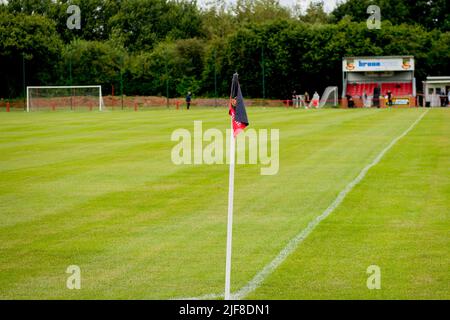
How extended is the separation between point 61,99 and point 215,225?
5848cm

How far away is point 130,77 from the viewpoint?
83.5 m

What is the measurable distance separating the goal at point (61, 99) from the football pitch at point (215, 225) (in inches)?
1743

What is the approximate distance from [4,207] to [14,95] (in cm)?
6434

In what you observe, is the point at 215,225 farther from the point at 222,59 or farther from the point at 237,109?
the point at 222,59

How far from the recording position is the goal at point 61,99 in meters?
70.8

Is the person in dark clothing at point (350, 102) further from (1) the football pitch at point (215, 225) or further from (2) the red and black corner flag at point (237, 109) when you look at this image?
(2) the red and black corner flag at point (237, 109)

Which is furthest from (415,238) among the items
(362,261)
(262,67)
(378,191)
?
(262,67)

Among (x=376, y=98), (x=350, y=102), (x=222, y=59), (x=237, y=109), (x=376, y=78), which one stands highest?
(x=222, y=59)

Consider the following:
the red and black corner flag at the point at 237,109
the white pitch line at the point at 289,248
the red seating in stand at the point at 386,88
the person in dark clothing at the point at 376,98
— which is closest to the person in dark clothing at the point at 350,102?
the person in dark clothing at the point at 376,98

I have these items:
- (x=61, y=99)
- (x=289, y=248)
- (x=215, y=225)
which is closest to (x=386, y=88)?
(x=61, y=99)

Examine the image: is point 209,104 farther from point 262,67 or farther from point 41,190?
point 41,190

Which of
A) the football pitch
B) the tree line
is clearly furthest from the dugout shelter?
the football pitch

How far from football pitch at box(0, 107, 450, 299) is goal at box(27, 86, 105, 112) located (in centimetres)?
4428

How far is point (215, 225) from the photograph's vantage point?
47.5 feet
